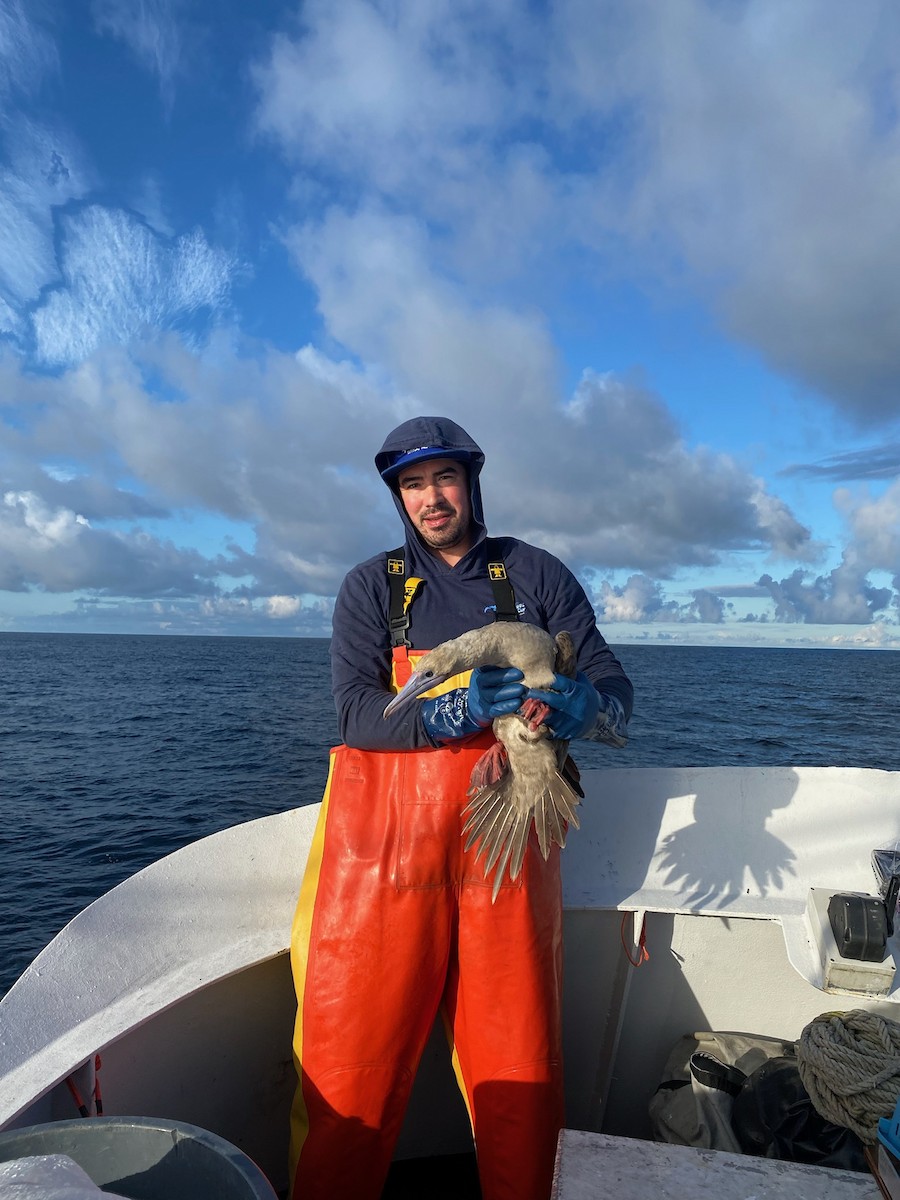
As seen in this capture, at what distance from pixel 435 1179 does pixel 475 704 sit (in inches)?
128

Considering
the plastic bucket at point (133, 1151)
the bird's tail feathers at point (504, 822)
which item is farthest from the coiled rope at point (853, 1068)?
the plastic bucket at point (133, 1151)

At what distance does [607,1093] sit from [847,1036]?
5.73 feet

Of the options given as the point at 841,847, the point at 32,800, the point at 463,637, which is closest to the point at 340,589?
the point at 463,637

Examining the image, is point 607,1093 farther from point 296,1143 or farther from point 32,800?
point 32,800

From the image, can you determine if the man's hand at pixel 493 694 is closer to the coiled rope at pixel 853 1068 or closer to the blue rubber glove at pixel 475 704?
the blue rubber glove at pixel 475 704

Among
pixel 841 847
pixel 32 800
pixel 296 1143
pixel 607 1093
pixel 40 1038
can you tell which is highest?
pixel 841 847

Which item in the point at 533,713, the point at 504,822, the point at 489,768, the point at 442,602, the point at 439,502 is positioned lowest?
the point at 504,822

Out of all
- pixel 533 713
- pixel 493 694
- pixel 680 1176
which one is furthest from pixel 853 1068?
pixel 493 694

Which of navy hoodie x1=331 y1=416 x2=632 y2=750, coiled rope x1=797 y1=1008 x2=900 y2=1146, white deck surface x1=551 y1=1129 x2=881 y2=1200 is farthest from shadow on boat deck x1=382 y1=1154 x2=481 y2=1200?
navy hoodie x1=331 y1=416 x2=632 y2=750

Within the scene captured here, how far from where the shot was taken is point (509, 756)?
3.11 m

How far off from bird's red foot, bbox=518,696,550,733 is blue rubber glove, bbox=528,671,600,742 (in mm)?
21

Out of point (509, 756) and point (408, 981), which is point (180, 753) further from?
point (509, 756)

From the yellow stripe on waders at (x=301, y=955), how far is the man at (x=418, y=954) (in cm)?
1

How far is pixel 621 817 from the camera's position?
4320mm
